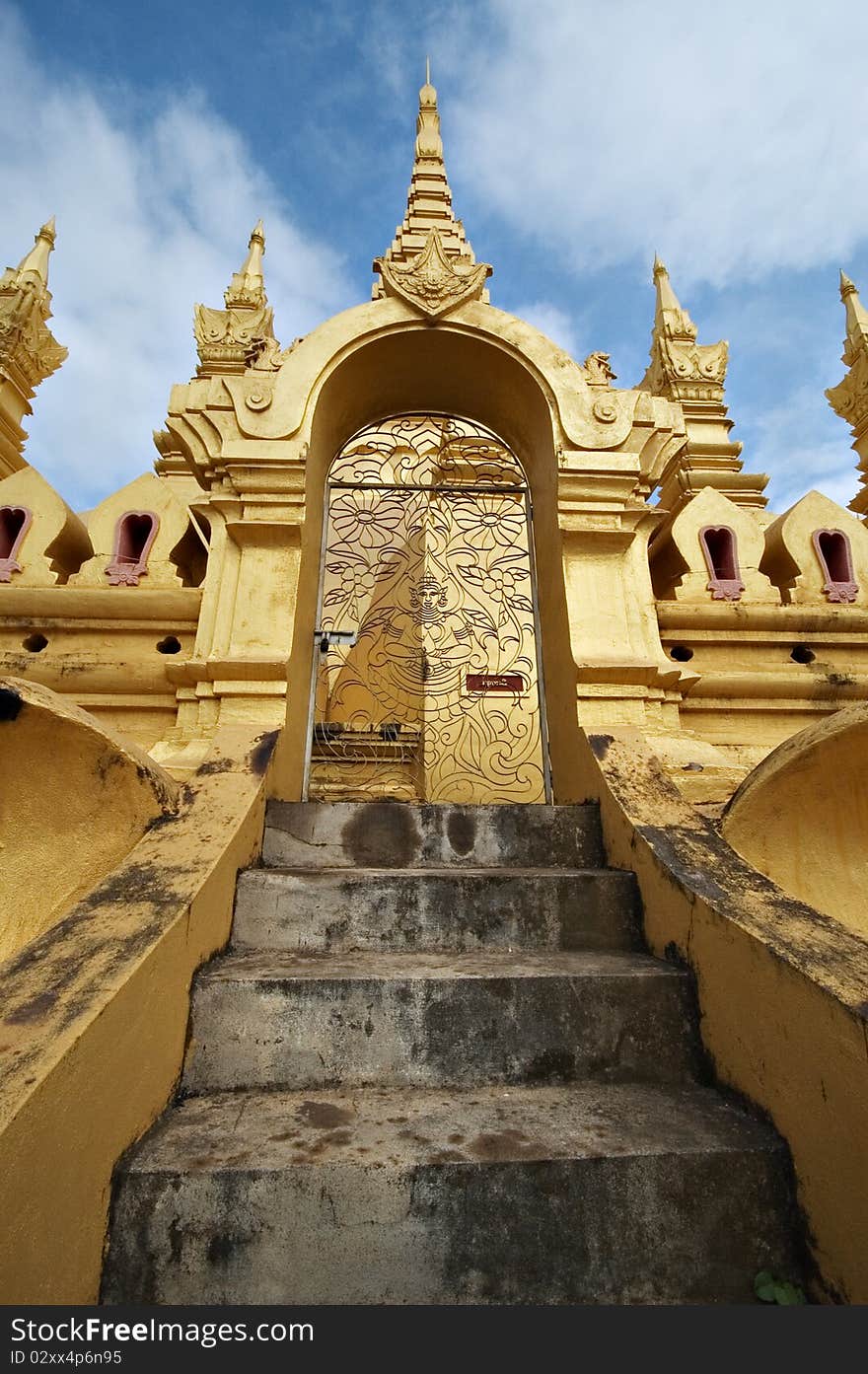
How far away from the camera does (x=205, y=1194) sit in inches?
62.0

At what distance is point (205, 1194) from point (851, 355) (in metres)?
12.4

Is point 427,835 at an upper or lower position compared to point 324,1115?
upper

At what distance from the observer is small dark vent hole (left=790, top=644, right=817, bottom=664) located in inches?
189

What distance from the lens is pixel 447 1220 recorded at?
1.59m

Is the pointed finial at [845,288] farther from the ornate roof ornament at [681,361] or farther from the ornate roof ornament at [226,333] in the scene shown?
the ornate roof ornament at [226,333]

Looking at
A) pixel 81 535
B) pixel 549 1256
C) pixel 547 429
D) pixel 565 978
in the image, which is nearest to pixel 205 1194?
pixel 549 1256

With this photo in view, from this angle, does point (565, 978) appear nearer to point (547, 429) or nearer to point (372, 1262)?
point (372, 1262)

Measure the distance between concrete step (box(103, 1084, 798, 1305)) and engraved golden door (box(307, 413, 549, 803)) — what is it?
Result: 2.95 m

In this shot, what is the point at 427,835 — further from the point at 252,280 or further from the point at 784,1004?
the point at 252,280

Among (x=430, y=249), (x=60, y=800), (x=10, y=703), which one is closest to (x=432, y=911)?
(x=60, y=800)

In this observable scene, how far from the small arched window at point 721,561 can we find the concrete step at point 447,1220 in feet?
12.6

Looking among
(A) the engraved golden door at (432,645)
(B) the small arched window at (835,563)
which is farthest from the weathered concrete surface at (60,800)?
(B) the small arched window at (835,563)

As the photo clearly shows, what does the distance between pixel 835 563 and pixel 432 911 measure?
14.0 feet

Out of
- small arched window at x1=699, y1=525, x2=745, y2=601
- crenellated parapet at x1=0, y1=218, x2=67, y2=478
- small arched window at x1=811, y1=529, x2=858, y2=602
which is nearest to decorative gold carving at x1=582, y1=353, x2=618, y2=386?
small arched window at x1=699, y1=525, x2=745, y2=601
